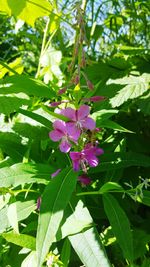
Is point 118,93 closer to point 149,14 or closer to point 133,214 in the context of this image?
point 133,214

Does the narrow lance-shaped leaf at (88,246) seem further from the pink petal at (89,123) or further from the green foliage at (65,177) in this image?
the pink petal at (89,123)

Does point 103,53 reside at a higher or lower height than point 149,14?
lower

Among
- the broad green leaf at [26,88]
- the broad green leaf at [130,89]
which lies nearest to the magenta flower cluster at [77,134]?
the broad green leaf at [26,88]

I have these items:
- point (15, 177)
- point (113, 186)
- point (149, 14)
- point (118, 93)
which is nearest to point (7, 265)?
point (15, 177)

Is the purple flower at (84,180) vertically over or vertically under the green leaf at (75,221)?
over

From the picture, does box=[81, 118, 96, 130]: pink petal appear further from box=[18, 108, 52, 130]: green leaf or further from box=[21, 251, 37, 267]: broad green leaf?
box=[21, 251, 37, 267]: broad green leaf

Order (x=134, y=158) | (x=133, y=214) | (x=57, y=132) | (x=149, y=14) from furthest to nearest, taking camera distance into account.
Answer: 1. (x=149, y=14)
2. (x=133, y=214)
3. (x=134, y=158)
4. (x=57, y=132)

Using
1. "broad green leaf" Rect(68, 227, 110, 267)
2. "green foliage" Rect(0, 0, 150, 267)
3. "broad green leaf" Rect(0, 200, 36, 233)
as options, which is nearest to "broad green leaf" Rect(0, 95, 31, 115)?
"green foliage" Rect(0, 0, 150, 267)

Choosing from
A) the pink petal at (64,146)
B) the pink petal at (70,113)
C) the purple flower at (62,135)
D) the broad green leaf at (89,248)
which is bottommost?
the broad green leaf at (89,248)
